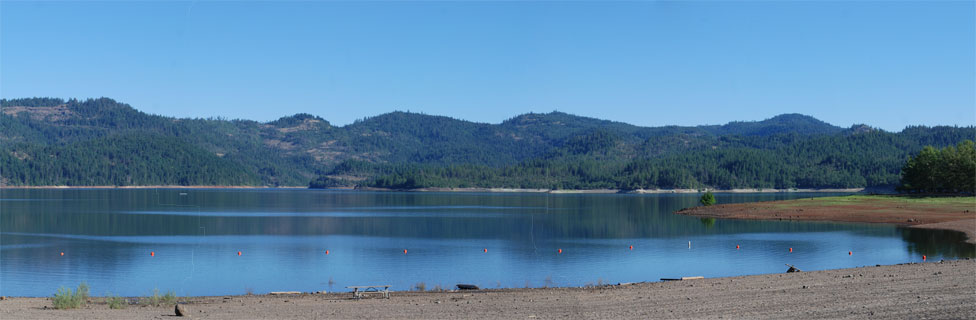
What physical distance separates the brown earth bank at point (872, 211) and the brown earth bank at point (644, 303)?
44.7m

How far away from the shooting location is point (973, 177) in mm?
112250

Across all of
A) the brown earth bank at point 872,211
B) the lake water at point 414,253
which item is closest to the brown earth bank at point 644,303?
the lake water at point 414,253

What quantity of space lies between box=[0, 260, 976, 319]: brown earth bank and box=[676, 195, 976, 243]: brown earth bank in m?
44.7

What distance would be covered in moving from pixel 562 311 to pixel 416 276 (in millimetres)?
16275

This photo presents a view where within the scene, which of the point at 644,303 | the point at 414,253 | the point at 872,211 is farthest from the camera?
the point at 872,211

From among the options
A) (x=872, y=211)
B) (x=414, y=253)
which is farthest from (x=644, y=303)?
(x=872, y=211)

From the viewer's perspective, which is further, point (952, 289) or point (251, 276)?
point (251, 276)

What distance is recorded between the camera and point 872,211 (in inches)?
3632

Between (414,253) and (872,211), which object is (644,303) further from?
(872,211)

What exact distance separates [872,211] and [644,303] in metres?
74.4

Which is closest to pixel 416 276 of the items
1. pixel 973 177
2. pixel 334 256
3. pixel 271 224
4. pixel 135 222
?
pixel 334 256

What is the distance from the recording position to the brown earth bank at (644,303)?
23375 mm

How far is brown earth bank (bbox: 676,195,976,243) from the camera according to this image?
3125 inches

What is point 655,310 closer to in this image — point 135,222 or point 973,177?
point 135,222
